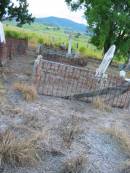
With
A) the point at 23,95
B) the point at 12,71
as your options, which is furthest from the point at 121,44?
the point at 23,95

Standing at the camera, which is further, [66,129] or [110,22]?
[110,22]

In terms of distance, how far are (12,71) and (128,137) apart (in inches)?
255

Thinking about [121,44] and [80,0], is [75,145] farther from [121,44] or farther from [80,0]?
[80,0]

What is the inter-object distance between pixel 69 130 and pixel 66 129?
7 cm

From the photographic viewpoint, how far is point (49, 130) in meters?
6.82

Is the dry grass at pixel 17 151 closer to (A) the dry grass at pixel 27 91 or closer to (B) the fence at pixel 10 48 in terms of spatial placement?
(A) the dry grass at pixel 27 91

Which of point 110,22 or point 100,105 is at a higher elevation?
point 110,22

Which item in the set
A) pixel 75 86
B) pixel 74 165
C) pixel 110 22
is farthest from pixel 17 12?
pixel 74 165

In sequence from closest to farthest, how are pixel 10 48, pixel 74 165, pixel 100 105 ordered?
pixel 74 165, pixel 100 105, pixel 10 48

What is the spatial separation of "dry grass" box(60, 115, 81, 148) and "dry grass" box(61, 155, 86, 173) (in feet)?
2.34

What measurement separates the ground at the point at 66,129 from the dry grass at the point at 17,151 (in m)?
0.08

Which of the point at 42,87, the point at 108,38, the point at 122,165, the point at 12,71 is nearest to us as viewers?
the point at 122,165

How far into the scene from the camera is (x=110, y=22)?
24.4 m

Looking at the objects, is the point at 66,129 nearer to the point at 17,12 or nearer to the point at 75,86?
the point at 75,86
